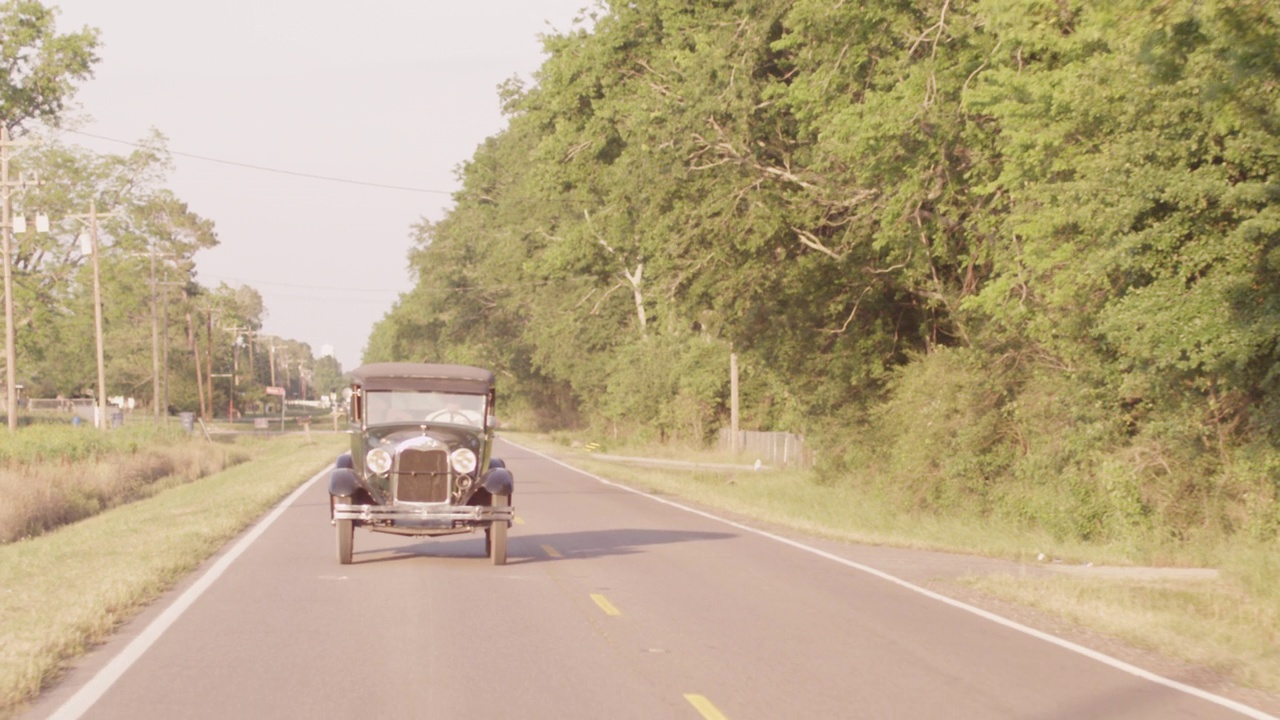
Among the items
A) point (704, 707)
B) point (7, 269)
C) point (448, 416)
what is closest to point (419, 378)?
point (448, 416)

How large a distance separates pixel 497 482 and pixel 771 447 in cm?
3620

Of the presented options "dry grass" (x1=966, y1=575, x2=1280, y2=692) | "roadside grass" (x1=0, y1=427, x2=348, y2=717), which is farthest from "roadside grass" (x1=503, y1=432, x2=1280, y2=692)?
"roadside grass" (x1=0, y1=427, x2=348, y2=717)

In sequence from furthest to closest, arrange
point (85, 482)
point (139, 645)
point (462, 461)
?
point (85, 482) → point (462, 461) → point (139, 645)

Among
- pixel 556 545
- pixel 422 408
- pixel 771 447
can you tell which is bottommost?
pixel 556 545

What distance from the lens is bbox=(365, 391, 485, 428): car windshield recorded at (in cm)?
1730

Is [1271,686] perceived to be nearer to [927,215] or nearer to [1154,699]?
[1154,699]

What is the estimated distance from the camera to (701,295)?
32.8 meters

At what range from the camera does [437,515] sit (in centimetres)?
1634

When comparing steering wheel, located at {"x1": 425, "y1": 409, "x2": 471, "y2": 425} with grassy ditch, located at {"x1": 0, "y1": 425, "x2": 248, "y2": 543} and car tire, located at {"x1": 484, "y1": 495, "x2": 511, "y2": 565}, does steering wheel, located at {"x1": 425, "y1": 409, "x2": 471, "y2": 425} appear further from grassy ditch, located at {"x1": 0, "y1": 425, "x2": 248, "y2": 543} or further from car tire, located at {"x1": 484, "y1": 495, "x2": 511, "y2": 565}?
grassy ditch, located at {"x1": 0, "y1": 425, "x2": 248, "y2": 543}

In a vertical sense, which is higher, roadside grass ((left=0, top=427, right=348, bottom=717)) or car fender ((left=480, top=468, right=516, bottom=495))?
car fender ((left=480, top=468, right=516, bottom=495))

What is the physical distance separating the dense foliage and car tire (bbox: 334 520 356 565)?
30.5 feet

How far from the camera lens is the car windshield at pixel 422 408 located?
56.7 ft

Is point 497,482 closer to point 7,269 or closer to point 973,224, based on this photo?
point 973,224

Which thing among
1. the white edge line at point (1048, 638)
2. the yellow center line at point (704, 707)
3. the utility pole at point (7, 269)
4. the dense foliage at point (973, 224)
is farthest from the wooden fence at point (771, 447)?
the yellow center line at point (704, 707)
